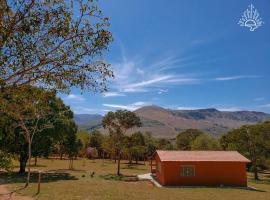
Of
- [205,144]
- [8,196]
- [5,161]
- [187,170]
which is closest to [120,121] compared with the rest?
[187,170]

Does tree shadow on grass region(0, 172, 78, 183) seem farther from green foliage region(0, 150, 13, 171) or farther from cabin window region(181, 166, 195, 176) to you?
green foliage region(0, 150, 13, 171)

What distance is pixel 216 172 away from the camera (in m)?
39.1

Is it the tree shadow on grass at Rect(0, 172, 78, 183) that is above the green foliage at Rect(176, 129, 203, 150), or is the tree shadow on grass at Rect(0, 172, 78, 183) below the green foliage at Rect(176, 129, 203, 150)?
below

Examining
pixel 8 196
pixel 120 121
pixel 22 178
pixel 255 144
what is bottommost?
pixel 8 196

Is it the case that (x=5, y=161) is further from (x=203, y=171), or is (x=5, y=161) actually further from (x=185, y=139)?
(x=185, y=139)

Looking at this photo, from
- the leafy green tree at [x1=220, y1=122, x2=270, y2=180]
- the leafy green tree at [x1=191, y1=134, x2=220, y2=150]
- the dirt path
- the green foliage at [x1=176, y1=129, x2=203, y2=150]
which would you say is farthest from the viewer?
the green foliage at [x1=176, y1=129, x2=203, y2=150]

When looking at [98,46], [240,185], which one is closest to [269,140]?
[240,185]

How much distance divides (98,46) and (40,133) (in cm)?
3198

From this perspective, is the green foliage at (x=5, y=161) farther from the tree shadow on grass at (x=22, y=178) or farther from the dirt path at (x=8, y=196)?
the tree shadow on grass at (x=22, y=178)

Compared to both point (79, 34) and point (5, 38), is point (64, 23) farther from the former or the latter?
point (5, 38)

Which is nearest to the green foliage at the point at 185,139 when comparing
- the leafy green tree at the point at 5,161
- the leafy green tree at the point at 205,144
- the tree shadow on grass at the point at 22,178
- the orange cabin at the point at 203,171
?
the leafy green tree at the point at 205,144

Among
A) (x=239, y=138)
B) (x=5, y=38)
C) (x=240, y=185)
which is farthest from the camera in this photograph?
(x=239, y=138)

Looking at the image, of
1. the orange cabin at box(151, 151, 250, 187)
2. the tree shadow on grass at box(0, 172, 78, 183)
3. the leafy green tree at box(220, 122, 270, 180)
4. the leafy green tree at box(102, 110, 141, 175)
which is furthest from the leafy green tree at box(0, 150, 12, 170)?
the leafy green tree at box(220, 122, 270, 180)

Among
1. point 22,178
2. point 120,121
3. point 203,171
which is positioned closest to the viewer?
point 22,178
